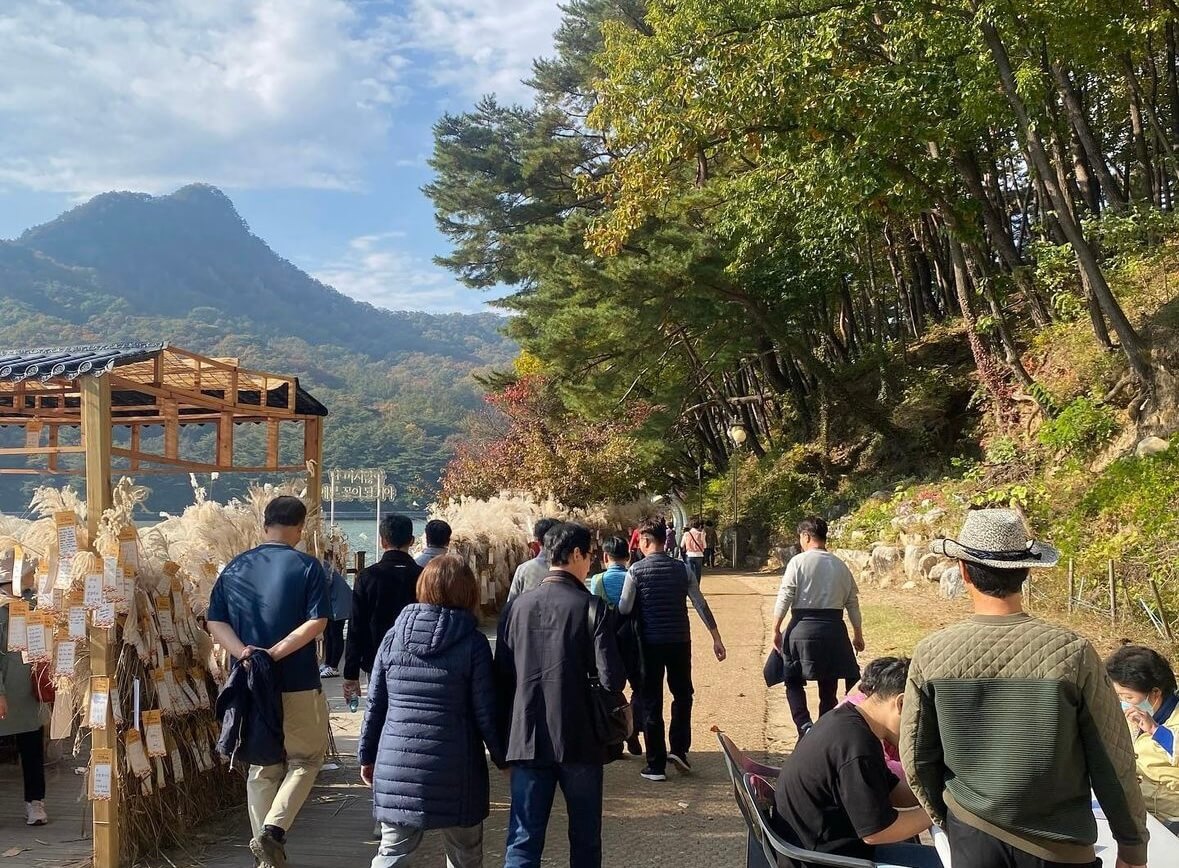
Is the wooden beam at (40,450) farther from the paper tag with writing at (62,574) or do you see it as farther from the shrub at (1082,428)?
the shrub at (1082,428)

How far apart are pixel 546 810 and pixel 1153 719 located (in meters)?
2.50

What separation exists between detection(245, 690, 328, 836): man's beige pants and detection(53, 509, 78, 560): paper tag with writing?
1.23 meters

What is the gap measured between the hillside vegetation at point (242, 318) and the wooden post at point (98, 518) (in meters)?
46.9

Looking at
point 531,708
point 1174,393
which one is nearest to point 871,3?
point 1174,393

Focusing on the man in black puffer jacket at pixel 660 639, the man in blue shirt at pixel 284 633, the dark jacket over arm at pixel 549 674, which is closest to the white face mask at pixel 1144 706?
the dark jacket over arm at pixel 549 674

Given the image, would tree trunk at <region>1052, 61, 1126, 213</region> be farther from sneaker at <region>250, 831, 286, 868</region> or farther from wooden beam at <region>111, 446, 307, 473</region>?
sneaker at <region>250, 831, 286, 868</region>

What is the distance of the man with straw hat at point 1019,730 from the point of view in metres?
2.24

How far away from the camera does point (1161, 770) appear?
346cm

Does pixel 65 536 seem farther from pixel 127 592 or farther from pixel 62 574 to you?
pixel 127 592

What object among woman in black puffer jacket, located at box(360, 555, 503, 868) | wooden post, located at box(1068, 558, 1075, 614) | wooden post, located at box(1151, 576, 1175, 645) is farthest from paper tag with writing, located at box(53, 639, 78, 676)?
wooden post, located at box(1068, 558, 1075, 614)

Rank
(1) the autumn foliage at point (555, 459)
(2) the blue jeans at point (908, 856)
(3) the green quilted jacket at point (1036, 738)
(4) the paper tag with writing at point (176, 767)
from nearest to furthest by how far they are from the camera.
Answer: (3) the green quilted jacket at point (1036, 738) < (2) the blue jeans at point (908, 856) < (4) the paper tag with writing at point (176, 767) < (1) the autumn foliage at point (555, 459)

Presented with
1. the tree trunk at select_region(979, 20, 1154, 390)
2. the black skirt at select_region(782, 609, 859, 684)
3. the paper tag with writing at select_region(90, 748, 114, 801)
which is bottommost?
the paper tag with writing at select_region(90, 748, 114, 801)

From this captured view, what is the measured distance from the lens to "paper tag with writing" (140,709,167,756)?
172 inches

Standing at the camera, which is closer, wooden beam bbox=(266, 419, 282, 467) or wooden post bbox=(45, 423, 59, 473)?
wooden post bbox=(45, 423, 59, 473)
